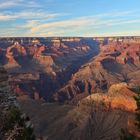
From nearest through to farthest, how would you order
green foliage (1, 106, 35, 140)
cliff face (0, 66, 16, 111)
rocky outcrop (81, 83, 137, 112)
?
cliff face (0, 66, 16, 111), green foliage (1, 106, 35, 140), rocky outcrop (81, 83, 137, 112)

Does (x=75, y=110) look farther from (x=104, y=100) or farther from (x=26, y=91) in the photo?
(x=26, y=91)

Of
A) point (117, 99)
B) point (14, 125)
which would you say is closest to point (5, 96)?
point (14, 125)

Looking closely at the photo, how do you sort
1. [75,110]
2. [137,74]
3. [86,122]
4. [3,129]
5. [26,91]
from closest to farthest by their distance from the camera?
[3,129] → [86,122] → [75,110] → [26,91] → [137,74]

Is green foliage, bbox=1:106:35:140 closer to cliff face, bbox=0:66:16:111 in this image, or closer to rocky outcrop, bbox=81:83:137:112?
cliff face, bbox=0:66:16:111

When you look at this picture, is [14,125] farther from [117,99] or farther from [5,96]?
[117,99]

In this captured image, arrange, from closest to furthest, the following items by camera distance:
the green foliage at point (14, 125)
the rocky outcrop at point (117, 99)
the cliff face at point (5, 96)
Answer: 1. the cliff face at point (5, 96)
2. the green foliage at point (14, 125)
3. the rocky outcrop at point (117, 99)

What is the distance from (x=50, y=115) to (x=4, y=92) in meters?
81.8

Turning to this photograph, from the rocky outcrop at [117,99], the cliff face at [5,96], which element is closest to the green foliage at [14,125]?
the cliff face at [5,96]

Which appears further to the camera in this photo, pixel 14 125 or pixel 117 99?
pixel 117 99

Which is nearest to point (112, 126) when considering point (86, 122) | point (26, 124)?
point (86, 122)

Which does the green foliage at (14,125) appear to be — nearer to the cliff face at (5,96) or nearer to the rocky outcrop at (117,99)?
the cliff face at (5,96)

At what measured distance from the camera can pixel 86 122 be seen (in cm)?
9356

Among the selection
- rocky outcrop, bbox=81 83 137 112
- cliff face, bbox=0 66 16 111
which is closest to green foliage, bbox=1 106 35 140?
cliff face, bbox=0 66 16 111

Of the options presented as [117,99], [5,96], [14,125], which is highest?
[5,96]
